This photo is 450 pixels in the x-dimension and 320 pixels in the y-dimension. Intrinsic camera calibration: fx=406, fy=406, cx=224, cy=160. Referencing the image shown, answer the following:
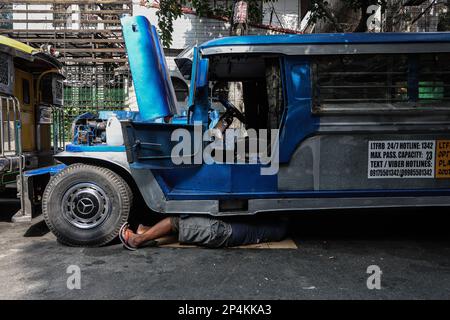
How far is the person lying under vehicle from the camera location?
4.28m

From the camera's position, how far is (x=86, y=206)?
4.33m

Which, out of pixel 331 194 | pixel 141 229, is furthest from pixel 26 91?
pixel 331 194

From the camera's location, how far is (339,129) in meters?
4.16

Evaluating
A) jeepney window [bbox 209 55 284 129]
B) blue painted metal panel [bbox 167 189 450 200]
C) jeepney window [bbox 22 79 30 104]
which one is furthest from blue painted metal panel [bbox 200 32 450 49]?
jeepney window [bbox 22 79 30 104]

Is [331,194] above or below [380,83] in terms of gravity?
below

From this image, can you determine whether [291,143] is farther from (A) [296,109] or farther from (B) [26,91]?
(B) [26,91]

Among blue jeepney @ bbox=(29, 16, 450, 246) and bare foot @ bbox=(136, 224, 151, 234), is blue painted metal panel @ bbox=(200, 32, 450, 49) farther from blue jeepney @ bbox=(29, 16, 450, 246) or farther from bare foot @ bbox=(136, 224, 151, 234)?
bare foot @ bbox=(136, 224, 151, 234)

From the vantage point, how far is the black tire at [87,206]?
4332 millimetres

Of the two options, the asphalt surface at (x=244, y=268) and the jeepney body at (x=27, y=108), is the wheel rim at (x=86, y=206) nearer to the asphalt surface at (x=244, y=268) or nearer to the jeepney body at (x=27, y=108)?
the asphalt surface at (x=244, y=268)

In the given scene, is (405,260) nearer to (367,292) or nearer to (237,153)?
(367,292)

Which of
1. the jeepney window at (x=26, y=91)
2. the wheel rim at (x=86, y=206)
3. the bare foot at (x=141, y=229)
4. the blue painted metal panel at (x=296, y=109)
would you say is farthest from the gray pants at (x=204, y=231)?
the jeepney window at (x=26, y=91)

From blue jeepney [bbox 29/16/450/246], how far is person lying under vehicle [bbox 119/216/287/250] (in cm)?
13

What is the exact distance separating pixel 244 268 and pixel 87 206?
1810mm

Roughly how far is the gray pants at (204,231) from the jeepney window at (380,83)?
1577 mm
